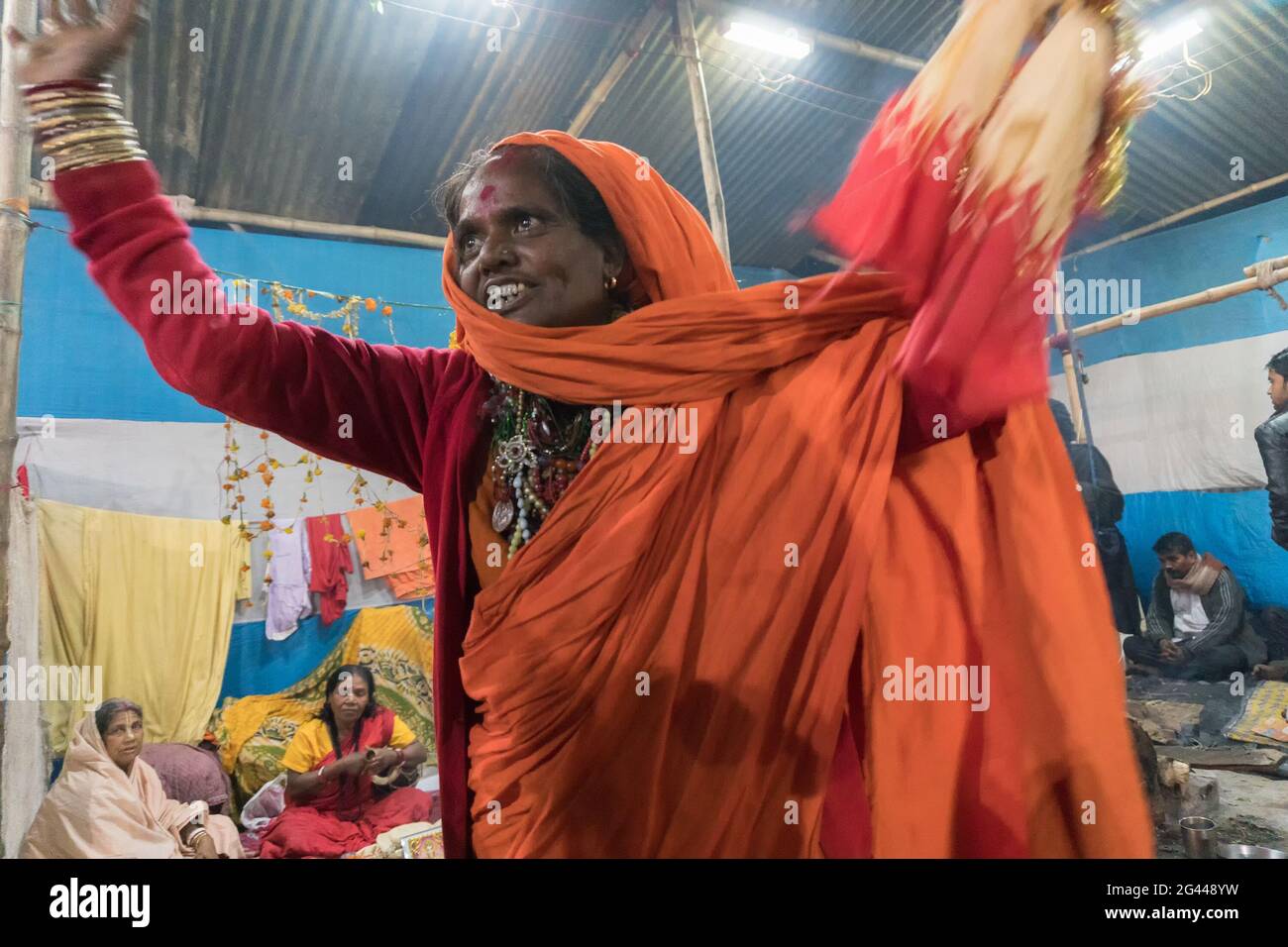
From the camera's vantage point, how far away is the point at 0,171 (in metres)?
1.29

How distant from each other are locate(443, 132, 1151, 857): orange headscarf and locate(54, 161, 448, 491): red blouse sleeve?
158 mm

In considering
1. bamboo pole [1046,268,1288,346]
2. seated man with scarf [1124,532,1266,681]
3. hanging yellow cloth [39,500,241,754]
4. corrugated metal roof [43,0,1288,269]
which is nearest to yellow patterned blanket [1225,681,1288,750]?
seated man with scarf [1124,532,1266,681]

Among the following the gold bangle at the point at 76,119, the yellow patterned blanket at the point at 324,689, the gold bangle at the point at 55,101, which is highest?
the gold bangle at the point at 55,101

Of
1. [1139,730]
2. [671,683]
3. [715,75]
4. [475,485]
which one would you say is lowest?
[1139,730]

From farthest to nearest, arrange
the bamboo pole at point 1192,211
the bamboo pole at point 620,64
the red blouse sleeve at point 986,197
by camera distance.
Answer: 1. the bamboo pole at point 1192,211
2. the bamboo pole at point 620,64
3. the red blouse sleeve at point 986,197

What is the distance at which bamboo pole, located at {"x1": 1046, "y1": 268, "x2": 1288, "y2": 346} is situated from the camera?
1.61 metres

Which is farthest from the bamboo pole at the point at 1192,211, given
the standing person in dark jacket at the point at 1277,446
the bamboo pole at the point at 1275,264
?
the standing person in dark jacket at the point at 1277,446

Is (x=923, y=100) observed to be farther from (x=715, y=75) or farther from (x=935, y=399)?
(x=715, y=75)

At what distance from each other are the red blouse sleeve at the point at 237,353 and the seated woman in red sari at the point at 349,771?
4.59 ft

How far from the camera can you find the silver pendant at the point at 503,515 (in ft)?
2.38

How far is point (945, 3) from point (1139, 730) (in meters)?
1.71

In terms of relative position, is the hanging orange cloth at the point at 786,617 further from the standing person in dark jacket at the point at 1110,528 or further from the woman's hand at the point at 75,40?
the standing person in dark jacket at the point at 1110,528
